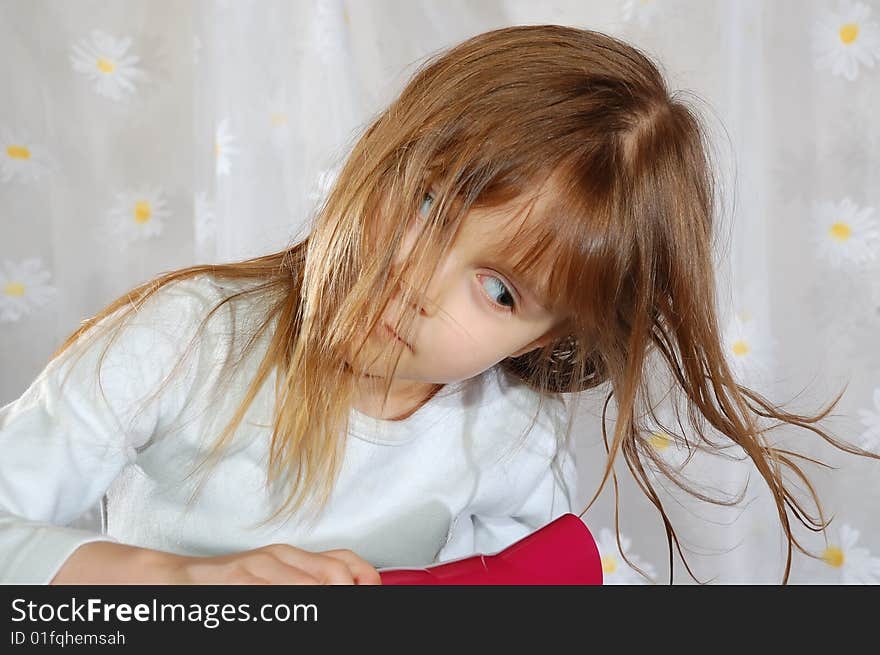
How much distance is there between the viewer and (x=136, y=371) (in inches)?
27.3

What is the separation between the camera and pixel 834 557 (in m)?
1.07

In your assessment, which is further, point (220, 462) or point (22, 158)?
point (22, 158)

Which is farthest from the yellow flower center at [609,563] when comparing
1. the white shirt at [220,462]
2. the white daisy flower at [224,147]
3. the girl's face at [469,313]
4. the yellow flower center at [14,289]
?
the yellow flower center at [14,289]

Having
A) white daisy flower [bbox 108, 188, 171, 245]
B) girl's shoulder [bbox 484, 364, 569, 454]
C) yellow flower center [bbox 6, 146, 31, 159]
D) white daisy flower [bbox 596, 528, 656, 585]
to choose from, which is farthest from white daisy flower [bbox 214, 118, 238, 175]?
white daisy flower [bbox 596, 528, 656, 585]

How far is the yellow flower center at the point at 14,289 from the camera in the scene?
43.3 inches

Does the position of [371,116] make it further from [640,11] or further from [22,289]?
[22,289]

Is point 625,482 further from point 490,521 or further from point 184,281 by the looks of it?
point 184,281

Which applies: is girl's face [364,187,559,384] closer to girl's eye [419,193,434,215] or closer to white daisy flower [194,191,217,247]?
girl's eye [419,193,434,215]

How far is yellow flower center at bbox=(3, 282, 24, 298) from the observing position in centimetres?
110

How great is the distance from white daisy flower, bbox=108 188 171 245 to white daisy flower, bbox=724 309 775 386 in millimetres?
640

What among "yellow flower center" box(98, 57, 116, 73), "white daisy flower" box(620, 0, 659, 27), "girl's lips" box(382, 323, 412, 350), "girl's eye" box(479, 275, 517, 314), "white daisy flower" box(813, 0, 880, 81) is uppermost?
"yellow flower center" box(98, 57, 116, 73)

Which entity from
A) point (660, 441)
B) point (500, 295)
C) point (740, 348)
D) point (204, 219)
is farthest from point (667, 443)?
point (204, 219)

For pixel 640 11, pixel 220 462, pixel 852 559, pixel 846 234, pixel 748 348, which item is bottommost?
pixel 852 559
